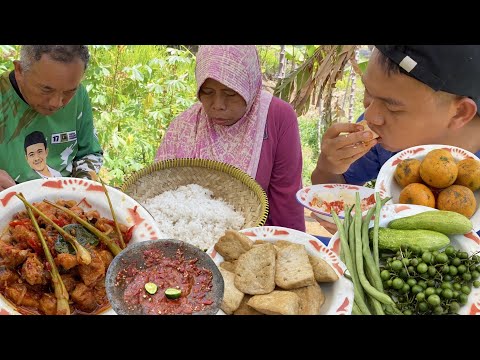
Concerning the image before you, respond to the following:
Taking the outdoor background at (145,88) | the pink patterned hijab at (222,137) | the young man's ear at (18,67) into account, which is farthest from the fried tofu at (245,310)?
the outdoor background at (145,88)

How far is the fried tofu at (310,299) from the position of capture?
1.33 meters

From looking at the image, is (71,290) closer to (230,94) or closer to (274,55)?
(230,94)

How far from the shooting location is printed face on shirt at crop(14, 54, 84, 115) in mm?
2160

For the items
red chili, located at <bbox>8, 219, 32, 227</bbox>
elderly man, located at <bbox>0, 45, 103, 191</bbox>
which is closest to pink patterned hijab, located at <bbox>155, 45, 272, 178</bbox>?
elderly man, located at <bbox>0, 45, 103, 191</bbox>

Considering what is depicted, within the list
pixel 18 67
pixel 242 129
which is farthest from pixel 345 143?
pixel 18 67

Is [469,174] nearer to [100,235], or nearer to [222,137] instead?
[100,235]

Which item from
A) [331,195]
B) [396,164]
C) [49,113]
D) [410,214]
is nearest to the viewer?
[410,214]

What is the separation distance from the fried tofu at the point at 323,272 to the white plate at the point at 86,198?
56 centimetres

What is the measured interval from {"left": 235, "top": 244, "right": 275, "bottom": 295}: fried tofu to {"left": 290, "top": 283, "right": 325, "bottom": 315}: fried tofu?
3.6 inches

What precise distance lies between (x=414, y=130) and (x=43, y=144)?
75.7 inches

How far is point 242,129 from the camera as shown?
288 centimetres

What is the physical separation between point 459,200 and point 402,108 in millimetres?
413

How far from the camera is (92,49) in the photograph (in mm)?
2871

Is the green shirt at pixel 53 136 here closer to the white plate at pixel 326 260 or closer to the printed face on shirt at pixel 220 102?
the printed face on shirt at pixel 220 102
